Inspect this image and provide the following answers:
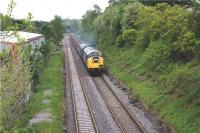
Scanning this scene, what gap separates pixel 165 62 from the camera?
36188 millimetres

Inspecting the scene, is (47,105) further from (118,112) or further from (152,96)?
(152,96)

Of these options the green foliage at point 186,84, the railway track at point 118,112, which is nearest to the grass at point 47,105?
the railway track at point 118,112

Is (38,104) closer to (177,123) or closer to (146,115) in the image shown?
(146,115)

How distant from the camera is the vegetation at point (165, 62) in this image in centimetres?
2588

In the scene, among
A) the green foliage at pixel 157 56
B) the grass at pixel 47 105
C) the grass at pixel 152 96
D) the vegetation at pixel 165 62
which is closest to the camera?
the grass at pixel 47 105

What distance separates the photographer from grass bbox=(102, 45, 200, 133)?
24.0 metres

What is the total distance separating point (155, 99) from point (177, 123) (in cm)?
588

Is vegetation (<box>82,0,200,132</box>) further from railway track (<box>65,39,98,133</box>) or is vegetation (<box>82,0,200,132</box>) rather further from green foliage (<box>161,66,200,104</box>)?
railway track (<box>65,39,98,133</box>)

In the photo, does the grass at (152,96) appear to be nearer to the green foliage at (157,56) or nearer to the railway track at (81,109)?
the green foliage at (157,56)

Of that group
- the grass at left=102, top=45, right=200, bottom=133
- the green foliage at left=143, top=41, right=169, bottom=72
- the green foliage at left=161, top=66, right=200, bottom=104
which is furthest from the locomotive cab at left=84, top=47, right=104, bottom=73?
the green foliage at left=161, top=66, right=200, bottom=104

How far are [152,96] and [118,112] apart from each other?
3127 millimetres

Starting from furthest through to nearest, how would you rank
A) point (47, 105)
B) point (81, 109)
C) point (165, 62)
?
point (165, 62) < point (81, 109) < point (47, 105)

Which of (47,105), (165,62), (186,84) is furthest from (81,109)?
(165,62)

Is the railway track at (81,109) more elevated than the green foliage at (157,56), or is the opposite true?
the green foliage at (157,56)
